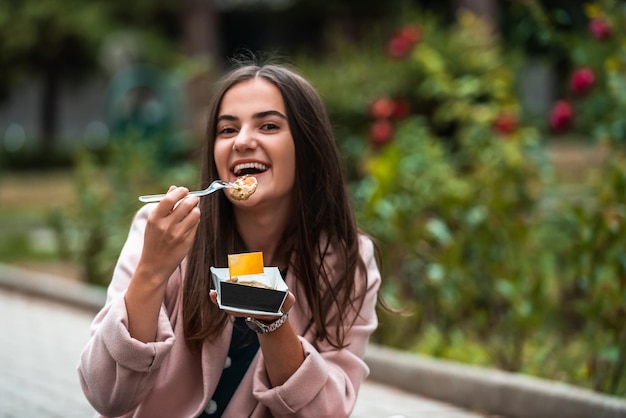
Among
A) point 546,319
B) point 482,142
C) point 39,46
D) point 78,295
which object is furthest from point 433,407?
point 39,46

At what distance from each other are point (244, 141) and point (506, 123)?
149 inches

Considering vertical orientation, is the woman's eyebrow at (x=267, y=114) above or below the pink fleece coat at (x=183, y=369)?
above

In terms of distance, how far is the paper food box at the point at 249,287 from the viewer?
98.9 inches

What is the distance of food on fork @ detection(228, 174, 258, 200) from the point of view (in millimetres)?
2848

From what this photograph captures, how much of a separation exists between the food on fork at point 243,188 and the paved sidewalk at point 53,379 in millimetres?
1217

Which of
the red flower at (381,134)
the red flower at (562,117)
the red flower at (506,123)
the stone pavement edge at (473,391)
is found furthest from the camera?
the red flower at (381,134)

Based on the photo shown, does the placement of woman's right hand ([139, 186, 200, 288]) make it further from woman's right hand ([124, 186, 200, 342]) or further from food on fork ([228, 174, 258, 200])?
food on fork ([228, 174, 258, 200])

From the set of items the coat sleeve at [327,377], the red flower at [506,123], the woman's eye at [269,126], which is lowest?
the red flower at [506,123]

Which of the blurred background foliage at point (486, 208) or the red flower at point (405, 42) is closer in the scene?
the blurred background foliage at point (486, 208)

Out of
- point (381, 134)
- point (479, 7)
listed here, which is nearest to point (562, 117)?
point (381, 134)

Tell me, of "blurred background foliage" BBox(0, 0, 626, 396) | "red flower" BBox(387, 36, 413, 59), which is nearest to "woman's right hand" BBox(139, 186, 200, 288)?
"blurred background foliage" BBox(0, 0, 626, 396)

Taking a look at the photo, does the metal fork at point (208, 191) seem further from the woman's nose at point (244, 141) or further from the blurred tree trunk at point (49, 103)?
the blurred tree trunk at point (49, 103)

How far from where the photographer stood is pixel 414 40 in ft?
24.9

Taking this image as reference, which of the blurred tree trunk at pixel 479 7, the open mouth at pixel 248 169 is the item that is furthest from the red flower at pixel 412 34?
the blurred tree trunk at pixel 479 7
